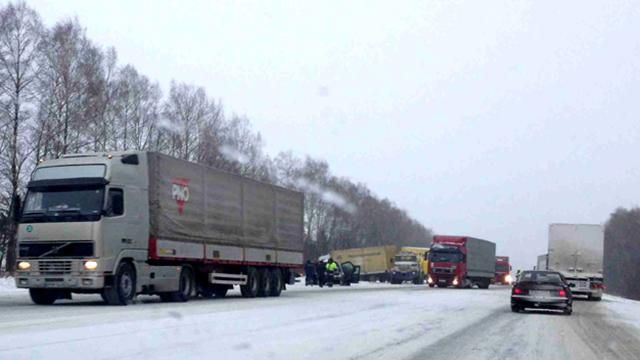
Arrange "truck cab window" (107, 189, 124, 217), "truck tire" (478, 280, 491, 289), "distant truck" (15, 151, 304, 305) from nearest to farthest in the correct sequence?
1. "distant truck" (15, 151, 304, 305)
2. "truck cab window" (107, 189, 124, 217)
3. "truck tire" (478, 280, 491, 289)

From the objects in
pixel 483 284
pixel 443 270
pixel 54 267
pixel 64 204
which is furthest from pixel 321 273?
pixel 54 267

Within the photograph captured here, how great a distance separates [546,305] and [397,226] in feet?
413

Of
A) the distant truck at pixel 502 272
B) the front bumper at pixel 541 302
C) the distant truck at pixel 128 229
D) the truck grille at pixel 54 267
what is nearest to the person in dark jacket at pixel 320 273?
the distant truck at pixel 128 229

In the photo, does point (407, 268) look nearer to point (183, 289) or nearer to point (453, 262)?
point (453, 262)

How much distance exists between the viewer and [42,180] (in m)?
22.9

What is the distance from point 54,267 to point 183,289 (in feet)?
15.8

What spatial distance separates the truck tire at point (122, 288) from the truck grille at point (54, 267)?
1111 mm

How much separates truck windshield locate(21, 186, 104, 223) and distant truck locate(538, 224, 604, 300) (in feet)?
86.6

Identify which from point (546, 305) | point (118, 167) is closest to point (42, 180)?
point (118, 167)

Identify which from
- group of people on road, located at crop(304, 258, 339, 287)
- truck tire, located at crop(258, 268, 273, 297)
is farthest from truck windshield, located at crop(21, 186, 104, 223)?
group of people on road, located at crop(304, 258, 339, 287)

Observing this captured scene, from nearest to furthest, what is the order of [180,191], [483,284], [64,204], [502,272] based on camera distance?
[64,204], [180,191], [483,284], [502,272]

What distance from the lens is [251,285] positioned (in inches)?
1192

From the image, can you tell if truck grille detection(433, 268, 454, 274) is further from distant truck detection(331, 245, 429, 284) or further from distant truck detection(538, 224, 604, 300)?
distant truck detection(331, 245, 429, 284)

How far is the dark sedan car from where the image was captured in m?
26.8
